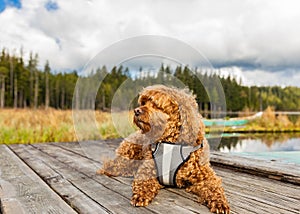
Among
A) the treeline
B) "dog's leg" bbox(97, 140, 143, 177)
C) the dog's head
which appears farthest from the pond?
the treeline

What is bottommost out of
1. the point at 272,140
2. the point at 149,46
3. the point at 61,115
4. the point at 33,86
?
the point at 272,140

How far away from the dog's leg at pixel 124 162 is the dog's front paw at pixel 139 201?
645 mm

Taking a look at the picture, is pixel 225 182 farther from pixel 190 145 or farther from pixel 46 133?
pixel 46 133

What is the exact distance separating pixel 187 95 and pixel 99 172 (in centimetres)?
112

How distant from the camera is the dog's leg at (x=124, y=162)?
2395 millimetres

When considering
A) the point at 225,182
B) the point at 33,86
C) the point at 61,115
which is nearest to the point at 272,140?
the point at 61,115

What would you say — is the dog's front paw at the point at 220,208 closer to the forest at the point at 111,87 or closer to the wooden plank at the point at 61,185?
the wooden plank at the point at 61,185

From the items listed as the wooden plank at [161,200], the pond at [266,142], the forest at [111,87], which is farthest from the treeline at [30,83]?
the wooden plank at [161,200]

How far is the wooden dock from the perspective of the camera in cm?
168

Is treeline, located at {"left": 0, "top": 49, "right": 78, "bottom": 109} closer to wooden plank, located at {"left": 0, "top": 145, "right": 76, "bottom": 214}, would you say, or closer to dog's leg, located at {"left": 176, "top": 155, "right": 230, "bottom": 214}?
wooden plank, located at {"left": 0, "top": 145, "right": 76, "bottom": 214}

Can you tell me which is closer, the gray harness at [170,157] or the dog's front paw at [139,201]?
the dog's front paw at [139,201]

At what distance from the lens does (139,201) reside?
5.62ft

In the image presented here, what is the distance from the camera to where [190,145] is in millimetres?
1855

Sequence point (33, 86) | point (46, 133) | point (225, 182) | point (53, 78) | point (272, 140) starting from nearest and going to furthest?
point (225, 182) < point (46, 133) < point (272, 140) < point (33, 86) < point (53, 78)
